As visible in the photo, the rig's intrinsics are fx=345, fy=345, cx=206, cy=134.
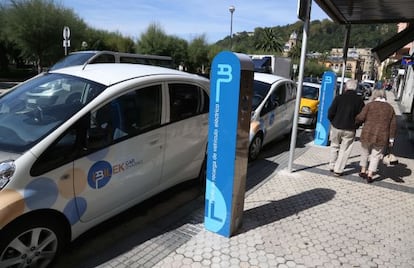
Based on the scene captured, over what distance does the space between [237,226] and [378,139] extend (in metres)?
3.35

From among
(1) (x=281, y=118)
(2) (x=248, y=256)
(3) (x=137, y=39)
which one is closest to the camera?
(2) (x=248, y=256)

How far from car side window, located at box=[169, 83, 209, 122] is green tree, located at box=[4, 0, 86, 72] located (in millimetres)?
28599

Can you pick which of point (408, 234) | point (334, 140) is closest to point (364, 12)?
point (334, 140)

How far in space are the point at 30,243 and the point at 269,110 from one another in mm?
5756

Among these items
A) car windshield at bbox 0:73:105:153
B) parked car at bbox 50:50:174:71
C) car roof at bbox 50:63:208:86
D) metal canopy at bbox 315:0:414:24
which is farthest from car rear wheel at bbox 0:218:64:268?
parked car at bbox 50:50:174:71

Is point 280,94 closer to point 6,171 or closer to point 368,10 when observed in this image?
point 368,10

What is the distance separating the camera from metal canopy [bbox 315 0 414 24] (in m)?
7.46

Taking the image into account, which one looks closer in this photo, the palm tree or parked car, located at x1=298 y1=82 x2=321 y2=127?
parked car, located at x1=298 y1=82 x2=321 y2=127

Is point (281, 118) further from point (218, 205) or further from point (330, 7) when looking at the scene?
point (218, 205)

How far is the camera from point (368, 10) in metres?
8.27

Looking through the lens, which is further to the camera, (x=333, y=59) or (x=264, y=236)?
(x=333, y=59)

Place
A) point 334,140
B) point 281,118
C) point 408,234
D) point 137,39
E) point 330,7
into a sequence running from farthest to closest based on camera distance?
point 137,39 → point 281,118 → point 330,7 → point 334,140 → point 408,234

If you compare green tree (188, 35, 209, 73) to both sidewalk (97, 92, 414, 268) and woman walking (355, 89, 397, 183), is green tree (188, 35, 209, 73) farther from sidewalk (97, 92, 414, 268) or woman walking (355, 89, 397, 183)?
sidewalk (97, 92, 414, 268)

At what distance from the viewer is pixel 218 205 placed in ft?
12.3
